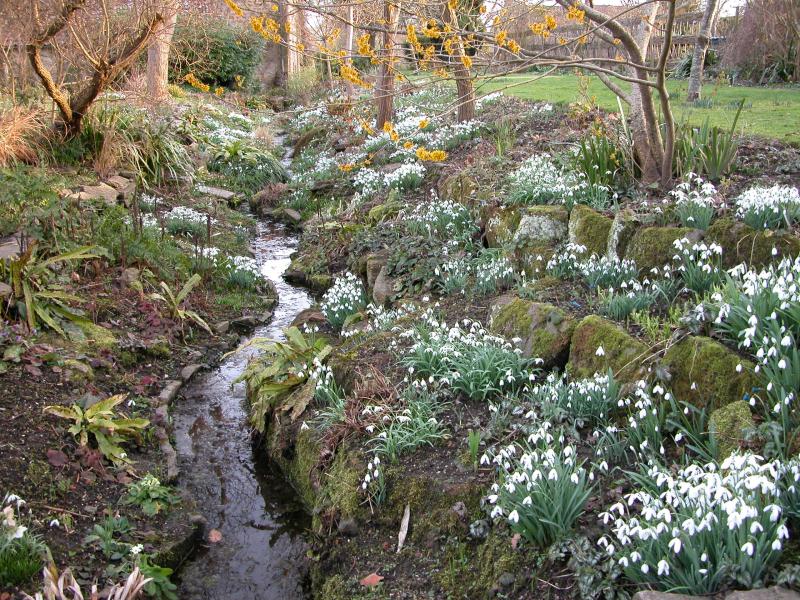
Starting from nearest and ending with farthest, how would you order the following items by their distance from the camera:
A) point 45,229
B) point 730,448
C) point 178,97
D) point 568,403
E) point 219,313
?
point 730,448 → point 568,403 → point 45,229 → point 219,313 → point 178,97

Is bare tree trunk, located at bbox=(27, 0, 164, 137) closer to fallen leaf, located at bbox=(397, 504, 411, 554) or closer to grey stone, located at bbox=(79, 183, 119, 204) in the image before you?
grey stone, located at bbox=(79, 183, 119, 204)

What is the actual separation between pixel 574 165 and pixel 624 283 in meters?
2.47

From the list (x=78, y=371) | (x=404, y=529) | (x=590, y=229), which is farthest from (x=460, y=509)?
(x=78, y=371)

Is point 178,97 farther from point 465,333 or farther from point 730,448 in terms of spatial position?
point 730,448

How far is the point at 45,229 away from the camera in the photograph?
6953 millimetres

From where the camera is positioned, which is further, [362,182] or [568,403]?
[362,182]

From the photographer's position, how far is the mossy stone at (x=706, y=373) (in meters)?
3.86

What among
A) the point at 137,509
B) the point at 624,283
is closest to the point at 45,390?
the point at 137,509

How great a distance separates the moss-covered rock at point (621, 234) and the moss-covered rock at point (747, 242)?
69 cm

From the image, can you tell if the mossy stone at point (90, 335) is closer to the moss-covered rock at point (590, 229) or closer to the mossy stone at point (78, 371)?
the mossy stone at point (78, 371)

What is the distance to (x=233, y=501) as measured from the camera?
528 cm

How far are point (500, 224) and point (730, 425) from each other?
401cm

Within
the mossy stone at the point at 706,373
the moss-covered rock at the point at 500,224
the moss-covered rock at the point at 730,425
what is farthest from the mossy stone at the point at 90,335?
the moss-covered rock at the point at 730,425

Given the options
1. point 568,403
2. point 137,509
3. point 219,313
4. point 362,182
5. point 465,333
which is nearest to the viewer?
point 568,403
